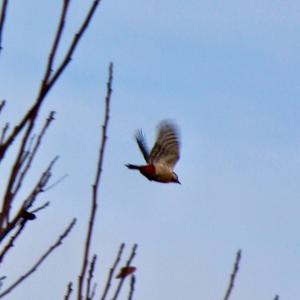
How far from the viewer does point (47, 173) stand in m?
3.89

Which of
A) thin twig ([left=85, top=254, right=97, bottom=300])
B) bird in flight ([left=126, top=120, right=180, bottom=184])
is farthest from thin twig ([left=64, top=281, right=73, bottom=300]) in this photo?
bird in flight ([left=126, top=120, right=180, bottom=184])

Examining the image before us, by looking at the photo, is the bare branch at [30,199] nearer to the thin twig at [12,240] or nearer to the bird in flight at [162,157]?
the thin twig at [12,240]

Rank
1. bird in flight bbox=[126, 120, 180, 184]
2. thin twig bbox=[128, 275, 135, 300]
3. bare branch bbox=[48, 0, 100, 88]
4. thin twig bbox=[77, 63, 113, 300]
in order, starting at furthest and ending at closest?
1. bird in flight bbox=[126, 120, 180, 184]
2. thin twig bbox=[128, 275, 135, 300]
3. thin twig bbox=[77, 63, 113, 300]
4. bare branch bbox=[48, 0, 100, 88]

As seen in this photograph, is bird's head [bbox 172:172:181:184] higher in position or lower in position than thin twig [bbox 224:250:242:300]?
higher

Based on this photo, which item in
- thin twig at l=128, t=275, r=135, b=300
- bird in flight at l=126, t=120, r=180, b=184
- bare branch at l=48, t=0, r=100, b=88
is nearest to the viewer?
bare branch at l=48, t=0, r=100, b=88

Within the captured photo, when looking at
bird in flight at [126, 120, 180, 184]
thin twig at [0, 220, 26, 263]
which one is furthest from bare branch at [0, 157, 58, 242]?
bird in flight at [126, 120, 180, 184]

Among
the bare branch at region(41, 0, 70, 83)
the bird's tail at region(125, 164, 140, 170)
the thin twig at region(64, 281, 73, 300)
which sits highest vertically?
the bird's tail at region(125, 164, 140, 170)

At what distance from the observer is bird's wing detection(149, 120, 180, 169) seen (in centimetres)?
522

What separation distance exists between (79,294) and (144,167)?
1.58 m

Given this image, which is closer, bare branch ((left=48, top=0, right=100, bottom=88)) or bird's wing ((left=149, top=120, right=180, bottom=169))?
bare branch ((left=48, top=0, right=100, bottom=88))

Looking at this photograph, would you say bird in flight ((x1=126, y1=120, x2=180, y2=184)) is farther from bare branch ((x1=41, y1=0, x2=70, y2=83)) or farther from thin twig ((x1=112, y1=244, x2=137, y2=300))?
bare branch ((x1=41, y1=0, x2=70, y2=83))

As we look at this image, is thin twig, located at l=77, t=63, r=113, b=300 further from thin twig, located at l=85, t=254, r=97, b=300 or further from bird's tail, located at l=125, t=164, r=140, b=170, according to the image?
bird's tail, located at l=125, t=164, r=140, b=170

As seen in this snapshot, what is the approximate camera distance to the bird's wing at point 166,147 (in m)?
5.22

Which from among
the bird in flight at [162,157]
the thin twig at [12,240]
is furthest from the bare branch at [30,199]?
the bird in flight at [162,157]
